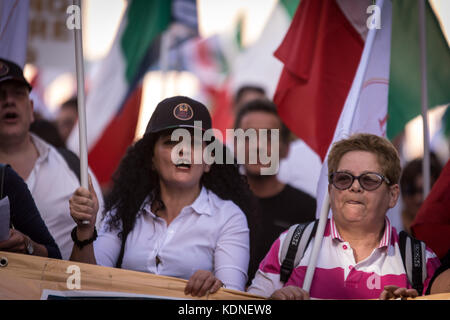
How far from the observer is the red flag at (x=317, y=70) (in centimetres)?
464

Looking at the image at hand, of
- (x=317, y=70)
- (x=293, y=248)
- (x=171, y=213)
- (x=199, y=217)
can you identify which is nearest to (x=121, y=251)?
(x=171, y=213)

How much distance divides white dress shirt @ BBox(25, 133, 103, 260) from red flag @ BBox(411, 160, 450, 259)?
1.94 m

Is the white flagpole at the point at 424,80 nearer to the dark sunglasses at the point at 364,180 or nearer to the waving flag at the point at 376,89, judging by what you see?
the waving flag at the point at 376,89

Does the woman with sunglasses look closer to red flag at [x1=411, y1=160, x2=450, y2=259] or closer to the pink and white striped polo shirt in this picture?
the pink and white striped polo shirt

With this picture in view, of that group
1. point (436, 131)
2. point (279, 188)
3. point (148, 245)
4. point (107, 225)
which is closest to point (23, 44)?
point (107, 225)

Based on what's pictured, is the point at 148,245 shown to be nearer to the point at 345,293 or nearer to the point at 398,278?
the point at 345,293

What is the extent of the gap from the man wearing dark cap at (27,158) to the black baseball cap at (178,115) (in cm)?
94

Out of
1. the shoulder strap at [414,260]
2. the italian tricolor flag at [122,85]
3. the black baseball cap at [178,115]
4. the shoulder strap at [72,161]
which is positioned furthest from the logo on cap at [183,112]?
the italian tricolor flag at [122,85]

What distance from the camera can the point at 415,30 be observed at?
4.82 m

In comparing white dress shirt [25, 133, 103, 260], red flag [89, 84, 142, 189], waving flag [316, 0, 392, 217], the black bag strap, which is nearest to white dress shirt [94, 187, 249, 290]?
the black bag strap

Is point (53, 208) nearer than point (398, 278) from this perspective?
No
